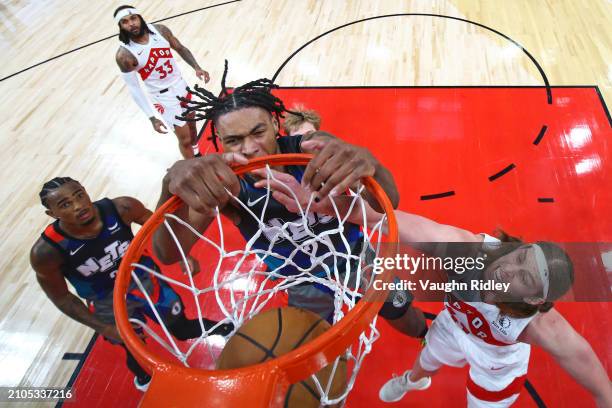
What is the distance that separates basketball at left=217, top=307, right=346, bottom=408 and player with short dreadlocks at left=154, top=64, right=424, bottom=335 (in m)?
0.33

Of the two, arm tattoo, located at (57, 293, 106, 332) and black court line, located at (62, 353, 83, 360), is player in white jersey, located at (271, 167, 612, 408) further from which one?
black court line, located at (62, 353, 83, 360)

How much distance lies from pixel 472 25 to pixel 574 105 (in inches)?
78.7

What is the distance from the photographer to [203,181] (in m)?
1.29

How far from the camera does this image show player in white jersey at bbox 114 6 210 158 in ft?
11.1

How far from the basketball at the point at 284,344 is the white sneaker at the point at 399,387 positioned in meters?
0.93

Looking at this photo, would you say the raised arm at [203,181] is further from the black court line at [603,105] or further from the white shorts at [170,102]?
the black court line at [603,105]

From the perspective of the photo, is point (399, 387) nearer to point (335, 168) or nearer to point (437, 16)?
point (335, 168)

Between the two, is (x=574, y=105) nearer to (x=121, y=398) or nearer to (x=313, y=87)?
(x=313, y=87)

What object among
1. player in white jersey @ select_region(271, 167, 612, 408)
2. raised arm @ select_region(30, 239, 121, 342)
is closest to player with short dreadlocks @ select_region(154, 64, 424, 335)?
player in white jersey @ select_region(271, 167, 612, 408)

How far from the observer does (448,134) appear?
3.93 meters

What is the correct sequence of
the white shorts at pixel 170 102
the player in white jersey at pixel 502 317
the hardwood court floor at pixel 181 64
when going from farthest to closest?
the white shorts at pixel 170 102
the hardwood court floor at pixel 181 64
the player in white jersey at pixel 502 317

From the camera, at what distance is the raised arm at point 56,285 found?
2.10 m

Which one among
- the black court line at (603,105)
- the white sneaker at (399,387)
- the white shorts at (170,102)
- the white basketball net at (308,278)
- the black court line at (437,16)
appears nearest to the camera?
the white basketball net at (308,278)

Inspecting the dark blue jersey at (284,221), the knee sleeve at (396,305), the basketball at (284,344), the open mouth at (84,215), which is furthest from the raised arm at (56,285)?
the knee sleeve at (396,305)
